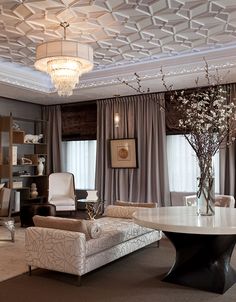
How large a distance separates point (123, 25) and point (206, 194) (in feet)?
8.25

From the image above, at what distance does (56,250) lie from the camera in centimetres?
383

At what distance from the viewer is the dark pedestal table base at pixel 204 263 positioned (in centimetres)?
366

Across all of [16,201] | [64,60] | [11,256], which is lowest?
[11,256]

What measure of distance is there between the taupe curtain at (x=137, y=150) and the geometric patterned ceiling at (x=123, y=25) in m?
2.02

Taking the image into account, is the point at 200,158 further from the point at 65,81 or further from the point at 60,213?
the point at 60,213

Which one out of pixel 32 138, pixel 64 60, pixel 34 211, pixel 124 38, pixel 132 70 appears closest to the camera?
pixel 64 60

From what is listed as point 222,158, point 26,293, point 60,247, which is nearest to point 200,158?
point 60,247

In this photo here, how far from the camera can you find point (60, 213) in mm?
8422

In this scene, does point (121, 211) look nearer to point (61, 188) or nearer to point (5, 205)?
point (5, 205)

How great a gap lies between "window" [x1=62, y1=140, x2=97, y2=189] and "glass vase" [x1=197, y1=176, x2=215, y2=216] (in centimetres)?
519

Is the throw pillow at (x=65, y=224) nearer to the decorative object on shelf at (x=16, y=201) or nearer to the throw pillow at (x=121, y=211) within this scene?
the throw pillow at (x=121, y=211)

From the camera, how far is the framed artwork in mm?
8000

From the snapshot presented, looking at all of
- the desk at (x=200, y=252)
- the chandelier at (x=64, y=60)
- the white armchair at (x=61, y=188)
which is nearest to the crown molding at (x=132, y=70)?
the white armchair at (x=61, y=188)


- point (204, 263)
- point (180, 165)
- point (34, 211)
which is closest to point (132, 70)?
point (180, 165)
